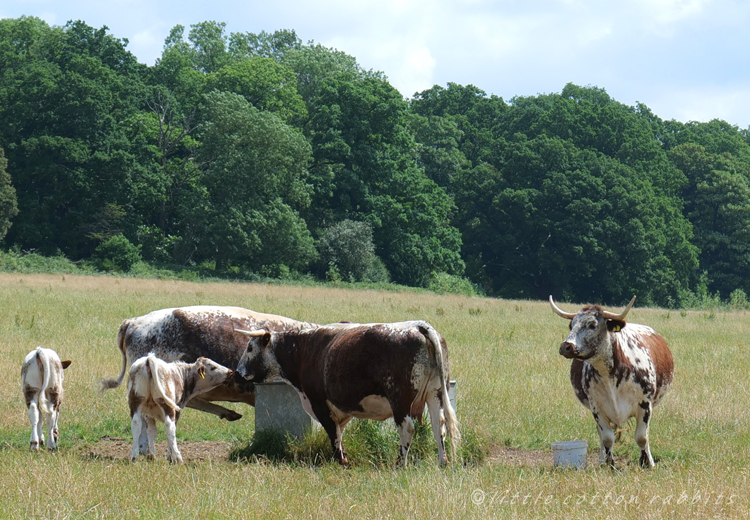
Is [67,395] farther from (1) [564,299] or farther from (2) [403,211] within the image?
(1) [564,299]

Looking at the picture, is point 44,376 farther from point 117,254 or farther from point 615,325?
point 117,254

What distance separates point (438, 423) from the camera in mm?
8383

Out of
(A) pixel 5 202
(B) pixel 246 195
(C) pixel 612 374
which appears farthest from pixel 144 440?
(B) pixel 246 195

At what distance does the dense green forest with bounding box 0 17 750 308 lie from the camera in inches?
2083

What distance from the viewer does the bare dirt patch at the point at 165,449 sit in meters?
9.47

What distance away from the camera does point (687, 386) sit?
14422mm

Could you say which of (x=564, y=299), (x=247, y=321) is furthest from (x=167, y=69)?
(x=247, y=321)

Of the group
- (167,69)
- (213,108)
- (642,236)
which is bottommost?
(642,236)

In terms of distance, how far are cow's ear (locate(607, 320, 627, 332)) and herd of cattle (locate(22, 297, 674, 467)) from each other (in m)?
0.01

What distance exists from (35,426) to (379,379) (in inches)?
155

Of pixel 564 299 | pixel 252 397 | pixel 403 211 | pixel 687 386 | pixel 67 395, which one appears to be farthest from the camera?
pixel 564 299

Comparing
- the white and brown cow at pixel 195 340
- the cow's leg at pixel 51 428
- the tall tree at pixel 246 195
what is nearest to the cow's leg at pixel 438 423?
the white and brown cow at pixel 195 340

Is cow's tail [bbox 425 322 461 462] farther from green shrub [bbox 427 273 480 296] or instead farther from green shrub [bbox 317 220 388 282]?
green shrub [bbox 427 273 480 296]

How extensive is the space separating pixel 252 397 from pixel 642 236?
5776 centimetres
